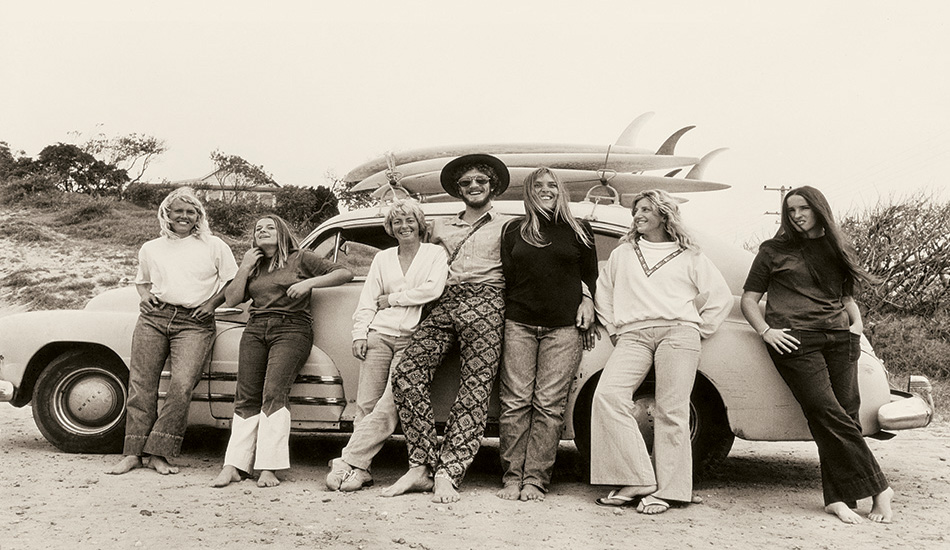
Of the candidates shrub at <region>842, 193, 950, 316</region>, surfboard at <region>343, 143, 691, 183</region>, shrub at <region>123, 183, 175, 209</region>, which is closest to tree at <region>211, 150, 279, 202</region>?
shrub at <region>123, 183, 175, 209</region>

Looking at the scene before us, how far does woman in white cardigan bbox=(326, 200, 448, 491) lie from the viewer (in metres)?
4.77

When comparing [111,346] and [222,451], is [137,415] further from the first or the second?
[222,451]

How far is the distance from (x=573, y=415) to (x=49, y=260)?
20.1 meters

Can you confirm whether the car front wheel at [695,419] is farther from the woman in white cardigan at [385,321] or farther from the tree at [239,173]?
the tree at [239,173]

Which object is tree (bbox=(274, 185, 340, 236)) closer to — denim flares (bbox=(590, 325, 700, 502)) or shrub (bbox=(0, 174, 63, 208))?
shrub (bbox=(0, 174, 63, 208))

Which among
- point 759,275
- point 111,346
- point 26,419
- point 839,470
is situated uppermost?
point 759,275

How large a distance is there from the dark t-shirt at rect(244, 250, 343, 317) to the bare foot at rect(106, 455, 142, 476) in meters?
1.12

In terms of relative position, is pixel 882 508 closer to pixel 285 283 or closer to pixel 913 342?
pixel 285 283

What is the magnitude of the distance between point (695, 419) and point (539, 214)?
58.9 inches

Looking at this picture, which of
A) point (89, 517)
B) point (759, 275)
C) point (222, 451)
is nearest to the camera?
point (89, 517)

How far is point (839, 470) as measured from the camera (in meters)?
4.37

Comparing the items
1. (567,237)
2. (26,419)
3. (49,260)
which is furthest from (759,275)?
(49,260)

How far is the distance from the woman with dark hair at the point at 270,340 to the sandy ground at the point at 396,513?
0.19 meters

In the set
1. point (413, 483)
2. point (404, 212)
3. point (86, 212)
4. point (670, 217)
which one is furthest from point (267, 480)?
point (86, 212)
